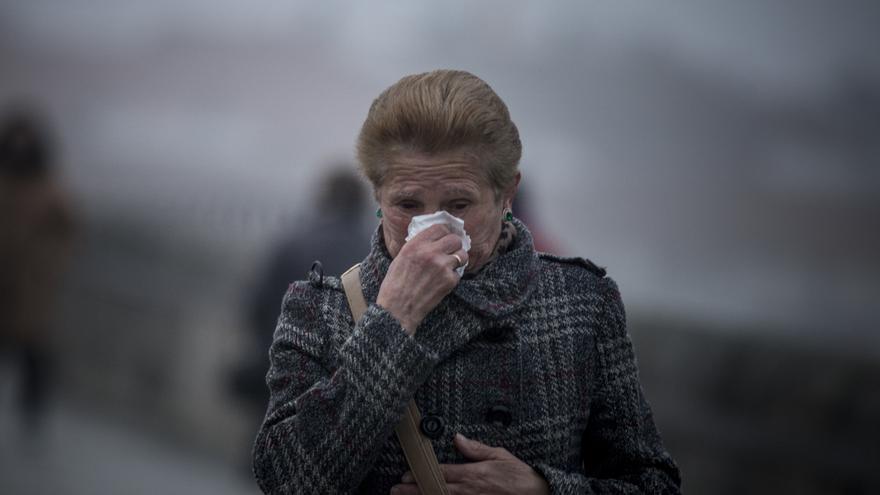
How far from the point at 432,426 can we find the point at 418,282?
0.74 ft

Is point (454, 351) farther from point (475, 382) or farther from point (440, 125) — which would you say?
point (440, 125)

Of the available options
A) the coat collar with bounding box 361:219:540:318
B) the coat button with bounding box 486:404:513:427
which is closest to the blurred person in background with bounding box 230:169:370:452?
the coat collar with bounding box 361:219:540:318

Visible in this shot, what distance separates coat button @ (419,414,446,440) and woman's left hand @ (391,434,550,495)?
1.2 inches

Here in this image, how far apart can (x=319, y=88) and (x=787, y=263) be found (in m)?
2.21

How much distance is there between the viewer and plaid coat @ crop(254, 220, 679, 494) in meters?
1.68

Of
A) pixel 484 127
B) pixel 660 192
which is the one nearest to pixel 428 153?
pixel 484 127

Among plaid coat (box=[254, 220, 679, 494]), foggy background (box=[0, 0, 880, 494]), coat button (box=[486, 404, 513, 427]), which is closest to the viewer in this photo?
plaid coat (box=[254, 220, 679, 494])

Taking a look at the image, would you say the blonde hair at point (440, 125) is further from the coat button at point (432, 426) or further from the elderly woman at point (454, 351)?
the coat button at point (432, 426)

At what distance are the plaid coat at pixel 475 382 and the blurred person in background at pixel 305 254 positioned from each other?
8.03 feet

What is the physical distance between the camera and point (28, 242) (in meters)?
5.59

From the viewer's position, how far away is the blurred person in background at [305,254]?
439 cm

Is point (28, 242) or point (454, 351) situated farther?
point (28, 242)

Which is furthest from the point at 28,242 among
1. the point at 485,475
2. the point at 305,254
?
the point at 485,475

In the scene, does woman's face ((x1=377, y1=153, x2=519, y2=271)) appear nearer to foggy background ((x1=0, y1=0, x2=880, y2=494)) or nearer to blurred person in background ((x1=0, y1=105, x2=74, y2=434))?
foggy background ((x1=0, y1=0, x2=880, y2=494))
